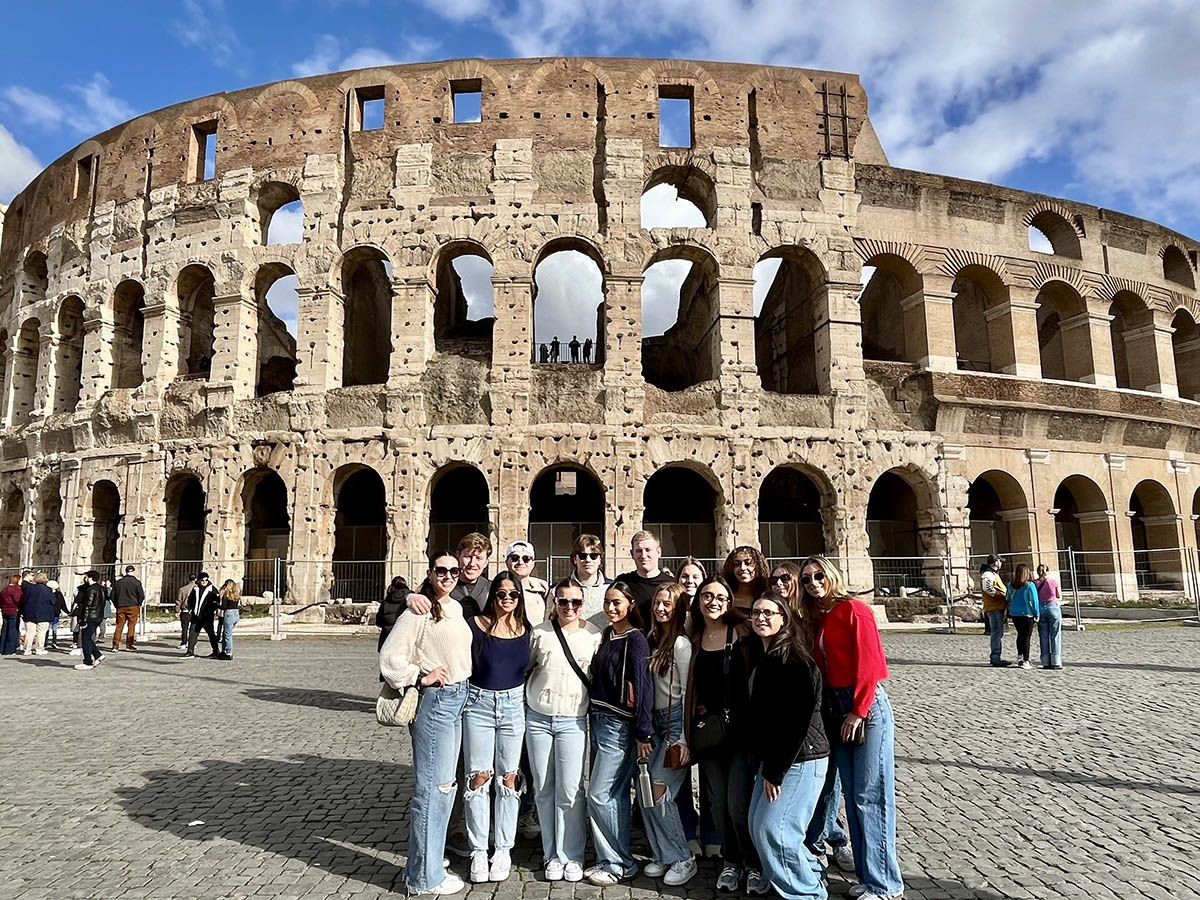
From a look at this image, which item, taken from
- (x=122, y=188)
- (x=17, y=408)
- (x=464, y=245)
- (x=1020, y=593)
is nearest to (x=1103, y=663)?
(x=1020, y=593)

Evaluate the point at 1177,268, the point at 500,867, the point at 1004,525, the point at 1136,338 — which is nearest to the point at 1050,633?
the point at 500,867

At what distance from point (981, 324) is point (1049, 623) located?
13.8 meters

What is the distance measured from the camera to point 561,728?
3.85 metres

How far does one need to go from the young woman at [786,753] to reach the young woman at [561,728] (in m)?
0.91

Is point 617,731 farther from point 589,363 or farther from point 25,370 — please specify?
point 25,370

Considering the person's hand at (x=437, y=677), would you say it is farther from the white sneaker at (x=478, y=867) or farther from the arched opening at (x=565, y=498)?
the arched opening at (x=565, y=498)

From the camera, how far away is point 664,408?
16906mm

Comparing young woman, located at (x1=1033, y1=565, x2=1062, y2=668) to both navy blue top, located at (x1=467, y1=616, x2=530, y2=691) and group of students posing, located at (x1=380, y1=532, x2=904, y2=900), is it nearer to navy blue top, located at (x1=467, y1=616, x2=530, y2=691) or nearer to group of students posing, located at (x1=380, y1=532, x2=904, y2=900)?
group of students posing, located at (x1=380, y1=532, x2=904, y2=900)

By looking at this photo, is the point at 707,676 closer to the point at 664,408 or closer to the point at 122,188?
the point at 664,408

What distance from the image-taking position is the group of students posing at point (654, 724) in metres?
3.48

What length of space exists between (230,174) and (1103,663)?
21275 mm

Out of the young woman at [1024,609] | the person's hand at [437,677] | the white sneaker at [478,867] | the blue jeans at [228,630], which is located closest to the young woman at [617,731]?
the white sneaker at [478,867]

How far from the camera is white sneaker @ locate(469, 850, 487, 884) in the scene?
3.72 metres

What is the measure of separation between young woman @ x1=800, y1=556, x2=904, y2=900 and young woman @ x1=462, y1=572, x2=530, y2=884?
1.58 metres
